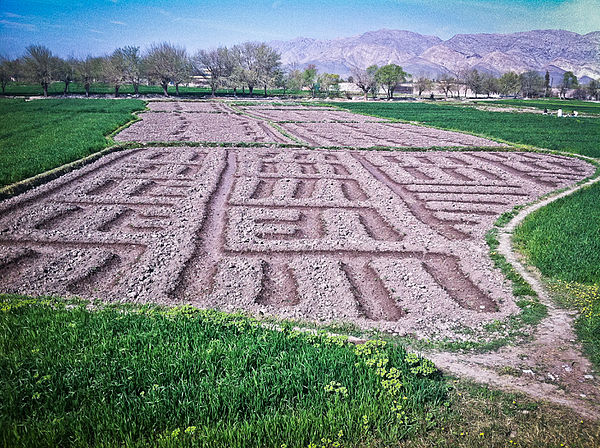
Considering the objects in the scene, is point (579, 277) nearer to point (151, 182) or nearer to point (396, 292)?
point (396, 292)

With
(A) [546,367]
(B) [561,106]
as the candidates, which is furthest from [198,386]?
(B) [561,106]

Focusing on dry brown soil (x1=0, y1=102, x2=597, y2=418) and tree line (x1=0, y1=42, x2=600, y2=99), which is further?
tree line (x1=0, y1=42, x2=600, y2=99)

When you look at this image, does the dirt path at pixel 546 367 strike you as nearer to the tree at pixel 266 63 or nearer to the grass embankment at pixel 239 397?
the grass embankment at pixel 239 397

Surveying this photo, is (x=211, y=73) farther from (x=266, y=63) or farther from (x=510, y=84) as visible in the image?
(x=510, y=84)

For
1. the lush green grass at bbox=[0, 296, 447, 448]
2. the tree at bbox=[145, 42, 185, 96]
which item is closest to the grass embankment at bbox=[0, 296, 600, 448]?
the lush green grass at bbox=[0, 296, 447, 448]

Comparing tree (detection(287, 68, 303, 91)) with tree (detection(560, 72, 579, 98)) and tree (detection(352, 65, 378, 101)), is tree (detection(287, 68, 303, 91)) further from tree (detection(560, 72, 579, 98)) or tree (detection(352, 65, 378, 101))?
tree (detection(560, 72, 579, 98))

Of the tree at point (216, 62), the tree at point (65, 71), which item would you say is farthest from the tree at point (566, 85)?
the tree at point (65, 71)
